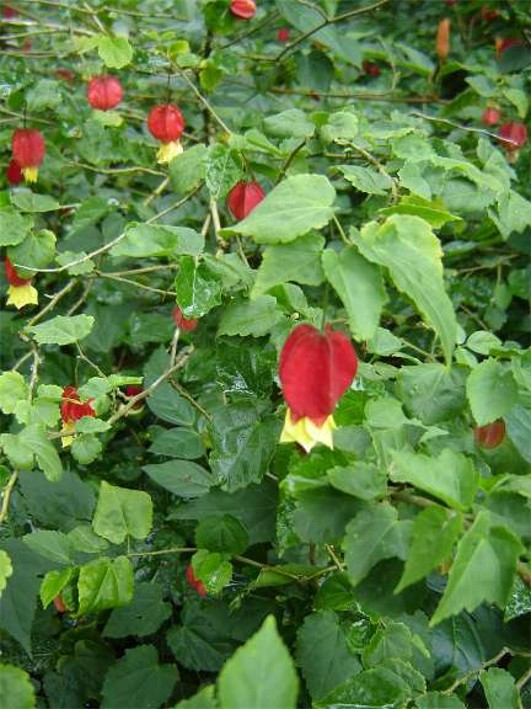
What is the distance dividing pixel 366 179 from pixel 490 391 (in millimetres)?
302

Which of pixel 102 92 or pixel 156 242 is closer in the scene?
pixel 156 242

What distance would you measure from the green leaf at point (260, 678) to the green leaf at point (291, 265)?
0.88 ft

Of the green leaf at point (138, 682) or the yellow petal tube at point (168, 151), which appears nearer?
the green leaf at point (138, 682)

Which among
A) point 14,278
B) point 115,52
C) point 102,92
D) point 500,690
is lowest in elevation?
point 500,690

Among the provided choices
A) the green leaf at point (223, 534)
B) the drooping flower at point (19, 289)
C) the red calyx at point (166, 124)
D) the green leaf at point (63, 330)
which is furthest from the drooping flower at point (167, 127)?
the green leaf at point (223, 534)

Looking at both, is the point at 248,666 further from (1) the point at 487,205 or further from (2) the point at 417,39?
(2) the point at 417,39

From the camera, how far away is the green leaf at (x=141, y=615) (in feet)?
3.47

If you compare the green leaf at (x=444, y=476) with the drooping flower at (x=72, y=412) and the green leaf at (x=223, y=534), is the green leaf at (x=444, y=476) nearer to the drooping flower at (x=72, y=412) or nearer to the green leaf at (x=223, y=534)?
the green leaf at (x=223, y=534)

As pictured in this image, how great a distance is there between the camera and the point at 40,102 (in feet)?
4.46

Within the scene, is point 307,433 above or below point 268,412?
above

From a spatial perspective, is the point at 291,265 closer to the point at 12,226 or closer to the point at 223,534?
the point at 223,534

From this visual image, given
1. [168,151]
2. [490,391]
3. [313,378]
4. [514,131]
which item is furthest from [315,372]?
[514,131]

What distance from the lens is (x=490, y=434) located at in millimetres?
871

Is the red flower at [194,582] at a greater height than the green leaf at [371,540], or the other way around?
the green leaf at [371,540]
